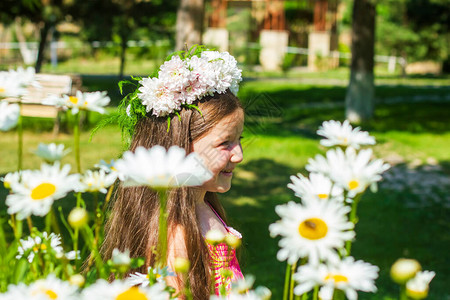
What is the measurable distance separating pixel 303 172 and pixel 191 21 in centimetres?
288

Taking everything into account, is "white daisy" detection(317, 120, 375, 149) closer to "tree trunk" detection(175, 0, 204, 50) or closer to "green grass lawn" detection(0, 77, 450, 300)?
"green grass lawn" detection(0, 77, 450, 300)

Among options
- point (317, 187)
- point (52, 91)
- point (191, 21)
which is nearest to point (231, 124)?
point (317, 187)

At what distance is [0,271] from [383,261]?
382cm

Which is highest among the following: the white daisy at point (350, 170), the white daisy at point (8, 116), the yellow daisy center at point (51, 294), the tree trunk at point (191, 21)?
the tree trunk at point (191, 21)

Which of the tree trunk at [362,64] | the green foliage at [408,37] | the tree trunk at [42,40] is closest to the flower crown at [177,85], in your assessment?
the tree trunk at [362,64]

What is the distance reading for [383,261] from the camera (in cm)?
428

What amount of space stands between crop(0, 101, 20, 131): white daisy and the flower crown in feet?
2.70

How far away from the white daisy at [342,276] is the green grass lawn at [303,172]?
3.54ft

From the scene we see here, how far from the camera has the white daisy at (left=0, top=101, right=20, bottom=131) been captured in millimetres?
758

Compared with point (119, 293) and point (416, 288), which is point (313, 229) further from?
point (119, 293)

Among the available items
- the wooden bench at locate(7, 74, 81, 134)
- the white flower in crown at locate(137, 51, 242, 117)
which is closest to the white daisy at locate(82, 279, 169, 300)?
the white flower in crown at locate(137, 51, 242, 117)

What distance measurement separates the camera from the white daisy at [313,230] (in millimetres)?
662

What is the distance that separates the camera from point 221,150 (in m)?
1.73

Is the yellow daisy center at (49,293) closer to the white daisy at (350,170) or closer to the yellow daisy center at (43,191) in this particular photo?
the yellow daisy center at (43,191)
